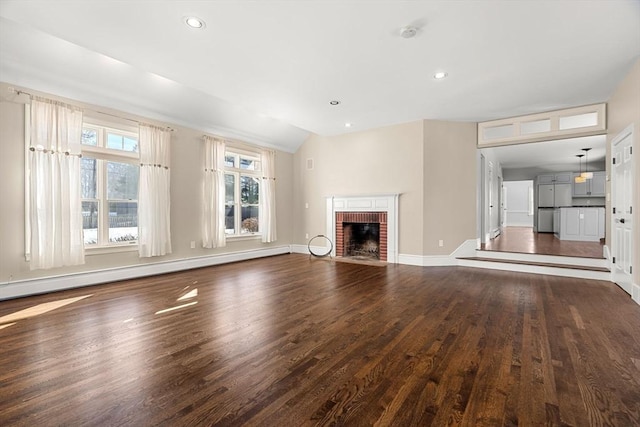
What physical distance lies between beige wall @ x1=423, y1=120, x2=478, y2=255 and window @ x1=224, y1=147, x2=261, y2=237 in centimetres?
403

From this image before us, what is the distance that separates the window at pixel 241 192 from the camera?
6.79m

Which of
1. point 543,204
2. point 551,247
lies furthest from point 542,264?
point 543,204

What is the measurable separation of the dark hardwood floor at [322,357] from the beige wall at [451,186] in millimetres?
1972

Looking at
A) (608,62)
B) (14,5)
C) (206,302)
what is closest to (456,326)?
(206,302)

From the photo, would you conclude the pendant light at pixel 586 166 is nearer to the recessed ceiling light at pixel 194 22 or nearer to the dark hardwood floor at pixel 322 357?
the dark hardwood floor at pixel 322 357

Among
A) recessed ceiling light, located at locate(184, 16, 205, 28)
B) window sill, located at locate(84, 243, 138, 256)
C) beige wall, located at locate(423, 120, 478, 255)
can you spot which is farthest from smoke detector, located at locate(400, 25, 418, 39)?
window sill, located at locate(84, 243, 138, 256)

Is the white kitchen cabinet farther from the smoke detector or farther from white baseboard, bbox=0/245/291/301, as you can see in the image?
white baseboard, bbox=0/245/291/301

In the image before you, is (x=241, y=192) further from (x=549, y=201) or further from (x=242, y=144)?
(x=549, y=201)

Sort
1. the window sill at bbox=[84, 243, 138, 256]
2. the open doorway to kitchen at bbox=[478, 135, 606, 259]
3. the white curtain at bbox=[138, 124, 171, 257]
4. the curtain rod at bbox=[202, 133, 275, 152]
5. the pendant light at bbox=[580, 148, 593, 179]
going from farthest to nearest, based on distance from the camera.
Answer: the pendant light at bbox=[580, 148, 593, 179] → the open doorway to kitchen at bbox=[478, 135, 606, 259] → the curtain rod at bbox=[202, 133, 275, 152] → the white curtain at bbox=[138, 124, 171, 257] → the window sill at bbox=[84, 243, 138, 256]

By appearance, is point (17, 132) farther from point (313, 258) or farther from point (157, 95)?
point (313, 258)

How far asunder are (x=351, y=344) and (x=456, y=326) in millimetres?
1137

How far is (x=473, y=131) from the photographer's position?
19.8 ft

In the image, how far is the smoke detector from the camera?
2.95 meters

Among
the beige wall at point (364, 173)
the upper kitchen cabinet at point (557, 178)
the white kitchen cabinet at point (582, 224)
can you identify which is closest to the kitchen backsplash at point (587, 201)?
the upper kitchen cabinet at point (557, 178)
